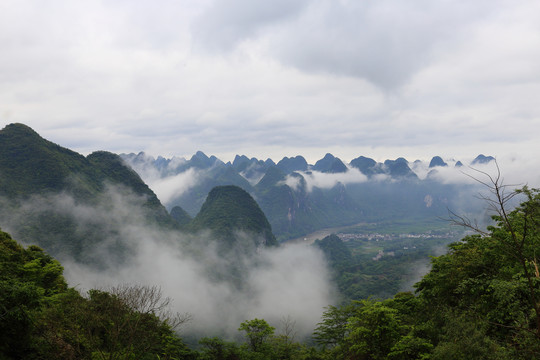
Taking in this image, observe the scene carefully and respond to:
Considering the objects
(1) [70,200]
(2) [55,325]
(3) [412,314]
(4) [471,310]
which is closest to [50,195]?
(1) [70,200]

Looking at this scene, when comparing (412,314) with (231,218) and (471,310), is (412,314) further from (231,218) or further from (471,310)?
(231,218)

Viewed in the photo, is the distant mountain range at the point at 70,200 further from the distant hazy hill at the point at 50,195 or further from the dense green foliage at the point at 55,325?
the dense green foliage at the point at 55,325

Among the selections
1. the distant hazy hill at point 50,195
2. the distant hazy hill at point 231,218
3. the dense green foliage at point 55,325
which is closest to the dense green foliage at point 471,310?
the dense green foliage at point 55,325

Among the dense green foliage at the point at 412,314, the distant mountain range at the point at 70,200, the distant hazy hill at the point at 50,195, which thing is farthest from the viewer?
the distant mountain range at the point at 70,200

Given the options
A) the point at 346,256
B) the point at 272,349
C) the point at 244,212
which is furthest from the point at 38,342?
the point at 346,256

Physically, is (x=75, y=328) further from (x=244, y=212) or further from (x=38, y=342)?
(x=244, y=212)

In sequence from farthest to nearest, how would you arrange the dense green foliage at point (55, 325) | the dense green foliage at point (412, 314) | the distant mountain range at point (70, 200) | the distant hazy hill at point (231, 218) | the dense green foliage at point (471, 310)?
the distant hazy hill at point (231, 218) < the distant mountain range at point (70, 200) < the dense green foliage at point (55, 325) < the dense green foliage at point (412, 314) < the dense green foliage at point (471, 310)
